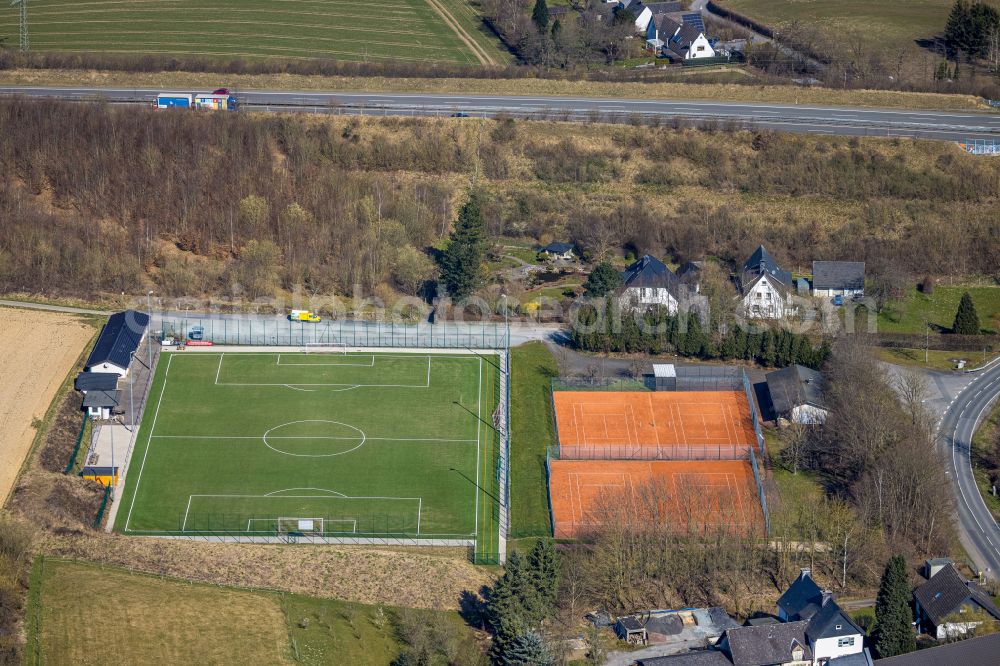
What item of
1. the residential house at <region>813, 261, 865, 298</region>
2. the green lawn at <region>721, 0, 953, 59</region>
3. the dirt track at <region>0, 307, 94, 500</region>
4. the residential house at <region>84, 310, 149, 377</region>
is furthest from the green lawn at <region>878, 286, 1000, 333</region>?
the dirt track at <region>0, 307, 94, 500</region>

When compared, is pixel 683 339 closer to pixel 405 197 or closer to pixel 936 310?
pixel 936 310

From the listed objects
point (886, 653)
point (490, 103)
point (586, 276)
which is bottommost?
point (886, 653)

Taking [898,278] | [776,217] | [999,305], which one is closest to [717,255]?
[776,217]

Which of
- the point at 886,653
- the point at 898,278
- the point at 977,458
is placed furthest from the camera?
the point at 898,278

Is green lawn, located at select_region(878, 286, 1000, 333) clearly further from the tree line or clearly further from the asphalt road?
the asphalt road

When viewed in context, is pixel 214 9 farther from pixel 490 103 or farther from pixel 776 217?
pixel 776 217

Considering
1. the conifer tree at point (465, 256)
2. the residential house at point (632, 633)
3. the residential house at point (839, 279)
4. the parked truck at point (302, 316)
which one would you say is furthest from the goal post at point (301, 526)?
the residential house at point (839, 279)

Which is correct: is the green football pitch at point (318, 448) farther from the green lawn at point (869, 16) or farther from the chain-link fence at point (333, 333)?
the green lawn at point (869, 16)
